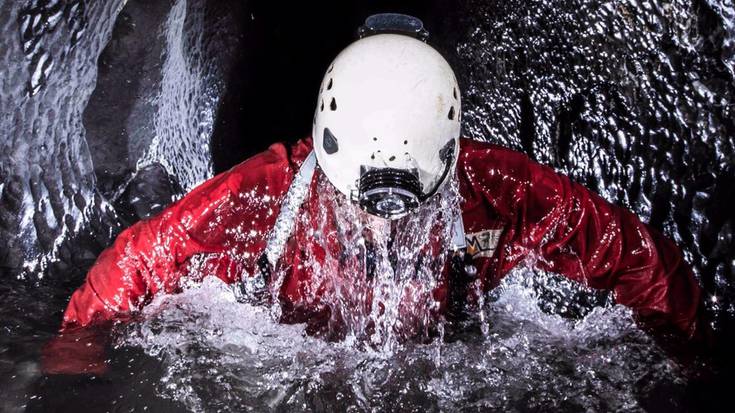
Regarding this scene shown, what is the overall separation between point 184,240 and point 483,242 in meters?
1.07

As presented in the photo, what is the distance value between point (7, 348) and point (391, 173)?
1356 millimetres

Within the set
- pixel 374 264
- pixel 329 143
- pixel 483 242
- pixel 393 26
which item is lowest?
pixel 374 264

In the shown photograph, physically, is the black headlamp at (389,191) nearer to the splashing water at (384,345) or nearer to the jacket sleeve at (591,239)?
the splashing water at (384,345)

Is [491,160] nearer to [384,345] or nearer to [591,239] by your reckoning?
[591,239]

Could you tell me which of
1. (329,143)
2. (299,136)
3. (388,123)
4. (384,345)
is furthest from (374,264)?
(299,136)

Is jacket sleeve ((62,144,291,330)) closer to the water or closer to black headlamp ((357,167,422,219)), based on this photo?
the water

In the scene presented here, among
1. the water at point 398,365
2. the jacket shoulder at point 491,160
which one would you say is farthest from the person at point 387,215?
the water at point 398,365

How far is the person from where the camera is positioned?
7.03 ft

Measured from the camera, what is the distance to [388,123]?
2.09m

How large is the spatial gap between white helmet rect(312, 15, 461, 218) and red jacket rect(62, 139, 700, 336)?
338 millimetres

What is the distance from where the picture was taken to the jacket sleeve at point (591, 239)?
2.46 meters

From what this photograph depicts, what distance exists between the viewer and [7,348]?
2.32 m

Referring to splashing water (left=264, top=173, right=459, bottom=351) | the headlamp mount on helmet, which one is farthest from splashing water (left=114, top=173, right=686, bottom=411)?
the headlamp mount on helmet

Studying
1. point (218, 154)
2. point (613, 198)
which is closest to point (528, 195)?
point (613, 198)
